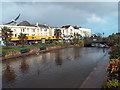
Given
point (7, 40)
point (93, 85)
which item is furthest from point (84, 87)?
point (7, 40)

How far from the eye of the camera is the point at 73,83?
14039mm

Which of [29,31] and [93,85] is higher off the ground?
[29,31]

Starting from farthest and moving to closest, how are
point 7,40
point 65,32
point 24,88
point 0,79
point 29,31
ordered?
1. point 65,32
2. point 29,31
3. point 7,40
4. point 0,79
5. point 24,88

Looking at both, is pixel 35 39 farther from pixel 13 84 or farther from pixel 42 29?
pixel 13 84

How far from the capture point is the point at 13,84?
14297mm

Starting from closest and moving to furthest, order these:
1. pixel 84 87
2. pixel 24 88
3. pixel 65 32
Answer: pixel 84 87 → pixel 24 88 → pixel 65 32

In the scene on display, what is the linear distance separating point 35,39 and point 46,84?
58883 mm

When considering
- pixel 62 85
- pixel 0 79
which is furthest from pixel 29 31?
pixel 62 85

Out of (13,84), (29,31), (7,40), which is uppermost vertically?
(29,31)

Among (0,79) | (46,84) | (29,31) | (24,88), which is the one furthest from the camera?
(29,31)

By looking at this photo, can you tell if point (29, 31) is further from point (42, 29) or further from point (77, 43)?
point (77, 43)

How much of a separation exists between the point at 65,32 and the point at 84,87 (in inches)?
3292

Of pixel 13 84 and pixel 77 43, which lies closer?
pixel 13 84

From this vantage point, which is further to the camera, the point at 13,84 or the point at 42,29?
the point at 42,29
